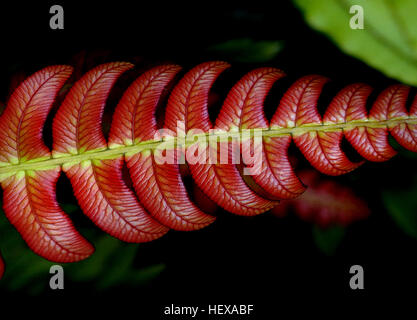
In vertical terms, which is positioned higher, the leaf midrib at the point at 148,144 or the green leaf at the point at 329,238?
the leaf midrib at the point at 148,144

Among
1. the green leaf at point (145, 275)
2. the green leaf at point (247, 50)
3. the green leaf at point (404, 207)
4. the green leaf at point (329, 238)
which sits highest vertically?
the green leaf at point (247, 50)

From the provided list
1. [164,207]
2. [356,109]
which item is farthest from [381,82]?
[164,207]

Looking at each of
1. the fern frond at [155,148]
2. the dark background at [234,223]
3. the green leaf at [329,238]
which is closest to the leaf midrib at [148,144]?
the fern frond at [155,148]

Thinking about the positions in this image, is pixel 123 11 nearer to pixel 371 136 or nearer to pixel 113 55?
pixel 113 55

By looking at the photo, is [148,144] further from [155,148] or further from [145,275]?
[145,275]

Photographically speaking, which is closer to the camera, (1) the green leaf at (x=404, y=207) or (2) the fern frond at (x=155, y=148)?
(2) the fern frond at (x=155, y=148)

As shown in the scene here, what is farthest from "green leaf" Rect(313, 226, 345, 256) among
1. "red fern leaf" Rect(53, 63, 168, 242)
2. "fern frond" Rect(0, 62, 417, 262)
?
"red fern leaf" Rect(53, 63, 168, 242)

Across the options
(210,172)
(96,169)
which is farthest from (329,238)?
(96,169)

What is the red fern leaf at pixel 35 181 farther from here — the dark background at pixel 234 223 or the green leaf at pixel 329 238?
the green leaf at pixel 329 238
